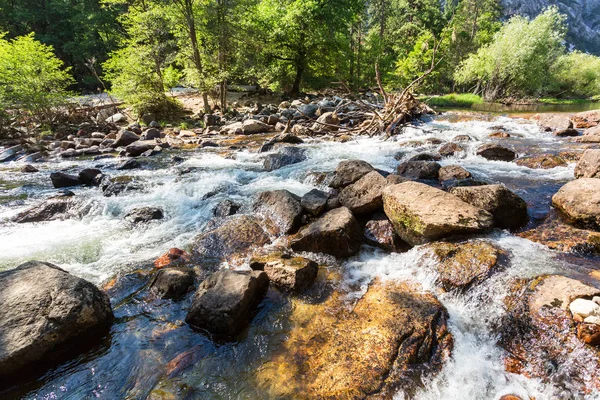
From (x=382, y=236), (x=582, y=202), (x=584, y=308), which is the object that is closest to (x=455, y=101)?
(x=582, y=202)

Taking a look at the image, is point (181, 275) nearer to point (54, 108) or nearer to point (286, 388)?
point (286, 388)

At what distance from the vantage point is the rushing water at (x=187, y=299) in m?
2.99

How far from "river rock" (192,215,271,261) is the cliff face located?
454 ft

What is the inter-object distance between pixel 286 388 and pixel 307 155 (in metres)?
9.14

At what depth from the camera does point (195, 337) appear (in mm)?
3609

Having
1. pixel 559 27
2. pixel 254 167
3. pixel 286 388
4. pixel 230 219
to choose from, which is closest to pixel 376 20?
pixel 559 27

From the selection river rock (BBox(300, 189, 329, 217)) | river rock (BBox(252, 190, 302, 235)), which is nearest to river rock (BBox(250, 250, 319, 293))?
river rock (BBox(252, 190, 302, 235))

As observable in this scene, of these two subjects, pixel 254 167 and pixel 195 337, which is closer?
pixel 195 337

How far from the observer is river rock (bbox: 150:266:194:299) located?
14.1 ft

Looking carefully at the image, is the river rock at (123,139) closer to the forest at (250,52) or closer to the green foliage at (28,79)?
the forest at (250,52)

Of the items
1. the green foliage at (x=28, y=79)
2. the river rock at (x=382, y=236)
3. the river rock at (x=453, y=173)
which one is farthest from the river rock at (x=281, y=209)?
the green foliage at (x=28, y=79)

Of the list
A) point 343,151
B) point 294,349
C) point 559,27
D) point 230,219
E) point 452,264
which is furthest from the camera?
point 559,27

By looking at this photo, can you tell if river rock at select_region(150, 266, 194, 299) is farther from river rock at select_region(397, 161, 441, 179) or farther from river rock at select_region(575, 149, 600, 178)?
river rock at select_region(575, 149, 600, 178)

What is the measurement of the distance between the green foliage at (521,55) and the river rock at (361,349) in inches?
1292
